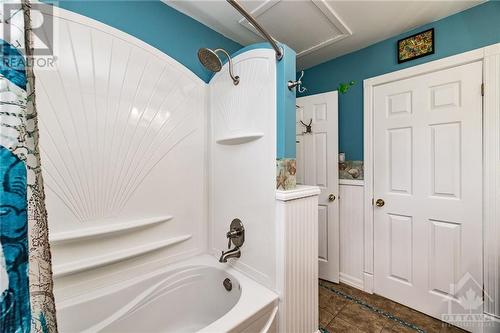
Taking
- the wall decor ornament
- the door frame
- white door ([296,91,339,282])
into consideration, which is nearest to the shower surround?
white door ([296,91,339,282])

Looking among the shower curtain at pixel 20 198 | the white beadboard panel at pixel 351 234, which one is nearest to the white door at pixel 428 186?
the white beadboard panel at pixel 351 234

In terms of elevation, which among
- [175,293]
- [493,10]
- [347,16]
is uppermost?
[347,16]

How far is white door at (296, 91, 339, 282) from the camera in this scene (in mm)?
2244

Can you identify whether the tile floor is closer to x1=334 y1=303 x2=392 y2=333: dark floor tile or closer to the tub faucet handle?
x1=334 y1=303 x2=392 y2=333: dark floor tile

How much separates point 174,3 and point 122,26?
474 mm

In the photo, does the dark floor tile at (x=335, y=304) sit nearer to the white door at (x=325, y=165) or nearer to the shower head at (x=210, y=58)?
the white door at (x=325, y=165)

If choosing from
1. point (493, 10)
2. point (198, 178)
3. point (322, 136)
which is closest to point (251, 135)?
point (198, 178)

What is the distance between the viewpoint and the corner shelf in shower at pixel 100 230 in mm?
1132

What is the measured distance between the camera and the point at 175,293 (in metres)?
1.46

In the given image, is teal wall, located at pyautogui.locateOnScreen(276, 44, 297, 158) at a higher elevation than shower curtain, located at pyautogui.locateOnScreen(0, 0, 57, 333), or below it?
higher

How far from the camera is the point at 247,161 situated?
1476mm

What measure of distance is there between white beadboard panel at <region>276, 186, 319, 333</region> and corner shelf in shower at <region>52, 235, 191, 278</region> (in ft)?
2.85

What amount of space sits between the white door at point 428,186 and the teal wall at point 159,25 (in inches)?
69.5

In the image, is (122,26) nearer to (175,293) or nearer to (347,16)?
(347,16)
